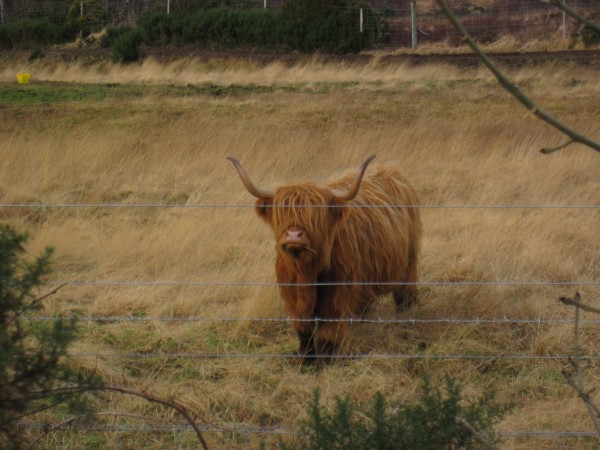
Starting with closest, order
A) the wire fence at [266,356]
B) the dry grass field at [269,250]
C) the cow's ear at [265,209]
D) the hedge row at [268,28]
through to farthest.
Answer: the wire fence at [266,356] < the dry grass field at [269,250] < the cow's ear at [265,209] < the hedge row at [268,28]

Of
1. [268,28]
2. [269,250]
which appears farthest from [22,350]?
[268,28]

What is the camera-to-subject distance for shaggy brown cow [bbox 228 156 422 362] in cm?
552

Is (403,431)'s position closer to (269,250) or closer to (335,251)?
(335,251)

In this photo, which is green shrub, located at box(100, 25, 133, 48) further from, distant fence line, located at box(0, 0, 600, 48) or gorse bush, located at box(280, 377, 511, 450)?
gorse bush, located at box(280, 377, 511, 450)

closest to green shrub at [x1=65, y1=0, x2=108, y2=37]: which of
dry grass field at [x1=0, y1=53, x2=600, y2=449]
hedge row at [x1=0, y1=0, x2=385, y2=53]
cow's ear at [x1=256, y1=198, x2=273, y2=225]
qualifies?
hedge row at [x1=0, y1=0, x2=385, y2=53]

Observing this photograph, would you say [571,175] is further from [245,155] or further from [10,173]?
[10,173]

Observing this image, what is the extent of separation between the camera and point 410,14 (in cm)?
3522

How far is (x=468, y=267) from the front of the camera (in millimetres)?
7379

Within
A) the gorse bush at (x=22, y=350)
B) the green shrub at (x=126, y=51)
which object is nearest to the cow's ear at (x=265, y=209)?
the gorse bush at (x=22, y=350)

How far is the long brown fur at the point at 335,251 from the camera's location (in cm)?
555

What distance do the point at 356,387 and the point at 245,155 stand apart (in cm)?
656

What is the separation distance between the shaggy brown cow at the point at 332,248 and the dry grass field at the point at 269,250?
0.25 meters

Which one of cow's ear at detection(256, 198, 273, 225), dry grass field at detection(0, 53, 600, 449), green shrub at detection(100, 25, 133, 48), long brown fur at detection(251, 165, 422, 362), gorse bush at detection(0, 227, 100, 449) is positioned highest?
gorse bush at detection(0, 227, 100, 449)

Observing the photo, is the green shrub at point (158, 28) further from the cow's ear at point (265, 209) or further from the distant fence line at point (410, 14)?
the cow's ear at point (265, 209)
